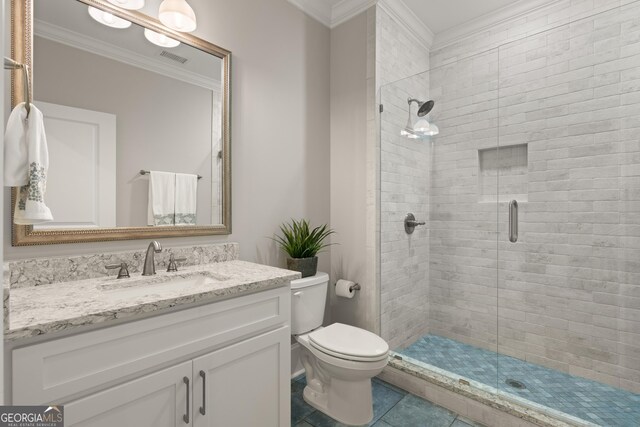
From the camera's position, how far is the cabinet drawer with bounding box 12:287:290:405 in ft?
2.71

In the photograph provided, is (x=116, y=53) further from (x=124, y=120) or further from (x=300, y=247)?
(x=300, y=247)

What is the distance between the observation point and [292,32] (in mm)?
2199

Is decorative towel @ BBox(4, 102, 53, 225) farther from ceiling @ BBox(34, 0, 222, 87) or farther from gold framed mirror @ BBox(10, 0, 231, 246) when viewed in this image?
ceiling @ BBox(34, 0, 222, 87)

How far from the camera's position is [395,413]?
70.9 inches

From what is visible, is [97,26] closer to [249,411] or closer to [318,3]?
[318,3]

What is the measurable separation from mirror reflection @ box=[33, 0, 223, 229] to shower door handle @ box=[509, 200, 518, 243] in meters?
1.83

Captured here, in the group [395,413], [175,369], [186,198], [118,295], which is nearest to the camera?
[175,369]

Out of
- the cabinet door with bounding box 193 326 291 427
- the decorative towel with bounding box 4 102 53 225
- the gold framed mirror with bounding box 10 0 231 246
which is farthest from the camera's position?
the gold framed mirror with bounding box 10 0 231 246

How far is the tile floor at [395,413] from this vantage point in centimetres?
171

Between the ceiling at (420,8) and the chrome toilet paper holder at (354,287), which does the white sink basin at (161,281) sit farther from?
the ceiling at (420,8)

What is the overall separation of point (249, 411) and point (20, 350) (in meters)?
0.83

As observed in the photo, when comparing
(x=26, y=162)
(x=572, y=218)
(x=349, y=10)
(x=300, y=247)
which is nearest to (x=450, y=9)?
(x=349, y=10)

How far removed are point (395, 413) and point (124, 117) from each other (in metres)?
2.10

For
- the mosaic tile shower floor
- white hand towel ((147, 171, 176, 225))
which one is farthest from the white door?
the mosaic tile shower floor
